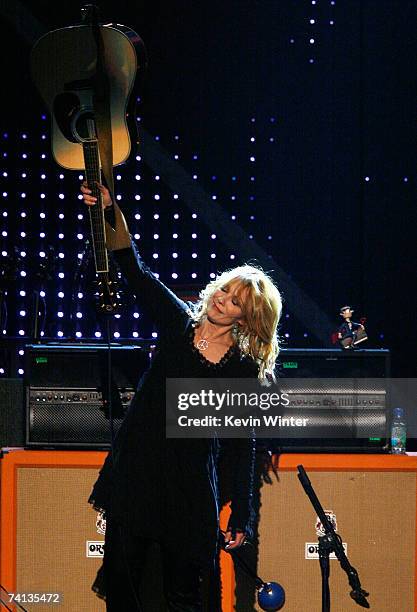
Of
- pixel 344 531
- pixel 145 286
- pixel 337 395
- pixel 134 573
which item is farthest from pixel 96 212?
pixel 344 531

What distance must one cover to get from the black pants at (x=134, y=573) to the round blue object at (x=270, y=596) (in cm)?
47

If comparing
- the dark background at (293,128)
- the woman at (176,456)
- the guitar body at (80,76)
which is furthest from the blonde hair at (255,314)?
the dark background at (293,128)

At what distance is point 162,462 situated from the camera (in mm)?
2533

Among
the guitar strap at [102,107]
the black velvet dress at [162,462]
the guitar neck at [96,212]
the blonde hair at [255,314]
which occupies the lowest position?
the black velvet dress at [162,462]

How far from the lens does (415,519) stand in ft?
10.1

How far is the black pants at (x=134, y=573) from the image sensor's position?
254 centimetres

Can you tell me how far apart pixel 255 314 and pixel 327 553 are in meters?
0.88

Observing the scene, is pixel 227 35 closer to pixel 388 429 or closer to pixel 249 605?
pixel 388 429

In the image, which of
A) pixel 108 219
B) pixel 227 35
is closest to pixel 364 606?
pixel 108 219

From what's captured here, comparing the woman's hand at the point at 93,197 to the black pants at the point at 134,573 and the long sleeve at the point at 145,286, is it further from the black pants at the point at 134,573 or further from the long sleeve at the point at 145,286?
the black pants at the point at 134,573

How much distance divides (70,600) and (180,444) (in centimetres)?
90

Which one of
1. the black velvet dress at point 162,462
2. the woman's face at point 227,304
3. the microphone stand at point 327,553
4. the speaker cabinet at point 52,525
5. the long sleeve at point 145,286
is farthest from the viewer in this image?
the speaker cabinet at point 52,525

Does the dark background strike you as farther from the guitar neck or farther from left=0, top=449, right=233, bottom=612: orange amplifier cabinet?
the guitar neck

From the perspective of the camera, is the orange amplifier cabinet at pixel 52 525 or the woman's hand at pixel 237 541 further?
the orange amplifier cabinet at pixel 52 525
